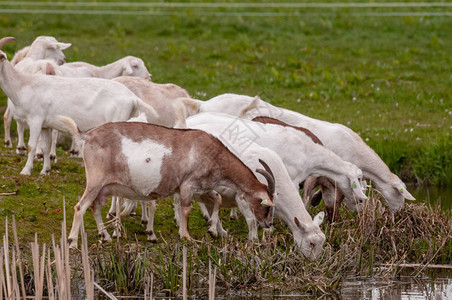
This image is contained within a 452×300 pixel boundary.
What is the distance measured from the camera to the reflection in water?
8656 mm

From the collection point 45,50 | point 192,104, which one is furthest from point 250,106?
point 45,50

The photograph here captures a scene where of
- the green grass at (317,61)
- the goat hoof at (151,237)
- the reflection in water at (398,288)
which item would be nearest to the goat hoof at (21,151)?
the goat hoof at (151,237)

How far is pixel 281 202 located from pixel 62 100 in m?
3.49

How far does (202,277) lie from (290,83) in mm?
11302

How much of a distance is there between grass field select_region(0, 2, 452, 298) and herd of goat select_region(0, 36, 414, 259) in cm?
Answer: 82

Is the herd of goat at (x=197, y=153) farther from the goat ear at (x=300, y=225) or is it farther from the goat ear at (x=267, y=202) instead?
the goat ear at (x=267, y=202)

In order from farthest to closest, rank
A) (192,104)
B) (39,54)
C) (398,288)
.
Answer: (39,54) → (192,104) → (398,288)

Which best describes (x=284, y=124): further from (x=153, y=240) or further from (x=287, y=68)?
(x=287, y=68)

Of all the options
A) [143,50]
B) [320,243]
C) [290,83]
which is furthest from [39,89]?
[143,50]

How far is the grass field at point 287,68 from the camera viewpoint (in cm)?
1153

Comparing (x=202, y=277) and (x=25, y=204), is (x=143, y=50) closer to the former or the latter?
(x=25, y=204)

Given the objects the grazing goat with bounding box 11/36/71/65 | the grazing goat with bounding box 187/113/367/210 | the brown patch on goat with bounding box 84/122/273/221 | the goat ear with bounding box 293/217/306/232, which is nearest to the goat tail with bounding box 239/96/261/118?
the grazing goat with bounding box 187/113/367/210

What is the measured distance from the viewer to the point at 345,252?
908cm

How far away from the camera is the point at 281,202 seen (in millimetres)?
9641
